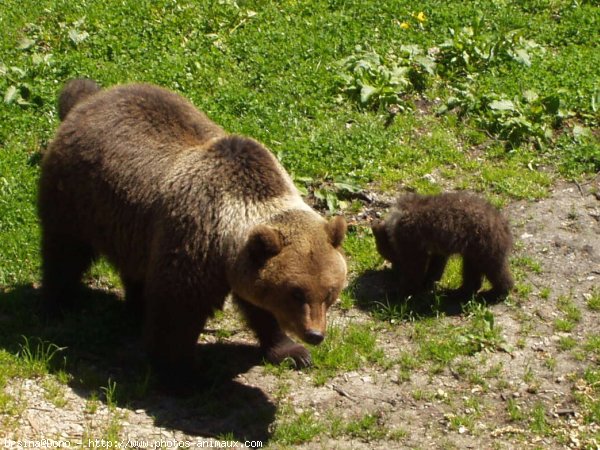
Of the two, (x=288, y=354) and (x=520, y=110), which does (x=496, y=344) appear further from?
(x=520, y=110)

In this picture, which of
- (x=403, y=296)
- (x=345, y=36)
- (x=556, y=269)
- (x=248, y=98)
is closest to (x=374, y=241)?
(x=403, y=296)

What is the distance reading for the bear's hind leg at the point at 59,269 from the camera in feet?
30.3

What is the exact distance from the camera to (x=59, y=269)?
9289 mm

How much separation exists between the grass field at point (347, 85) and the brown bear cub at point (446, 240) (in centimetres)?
40

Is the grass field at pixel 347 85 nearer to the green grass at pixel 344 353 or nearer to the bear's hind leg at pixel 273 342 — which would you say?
the green grass at pixel 344 353

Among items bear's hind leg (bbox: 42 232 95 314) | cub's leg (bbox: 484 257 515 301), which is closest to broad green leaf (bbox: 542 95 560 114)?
cub's leg (bbox: 484 257 515 301)

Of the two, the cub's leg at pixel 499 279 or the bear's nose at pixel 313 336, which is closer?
the bear's nose at pixel 313 336

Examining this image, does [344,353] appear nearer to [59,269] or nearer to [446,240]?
[446,240]

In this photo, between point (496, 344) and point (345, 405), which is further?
point (496, 344)

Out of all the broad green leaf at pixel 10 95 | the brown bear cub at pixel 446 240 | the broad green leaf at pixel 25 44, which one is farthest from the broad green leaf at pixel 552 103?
the broad green leaf at pixel 25 44

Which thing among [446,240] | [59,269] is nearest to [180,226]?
[59,269]

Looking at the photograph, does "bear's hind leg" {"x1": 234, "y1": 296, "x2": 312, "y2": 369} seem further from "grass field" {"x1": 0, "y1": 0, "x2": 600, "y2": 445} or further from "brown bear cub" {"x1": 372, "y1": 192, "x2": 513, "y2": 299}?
"brown bear cub" {"x1": 372, "y1": 192, "x2": 513, "y2": 299}

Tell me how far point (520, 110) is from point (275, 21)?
3522 millimetres

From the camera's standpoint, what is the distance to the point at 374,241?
1055 cm
